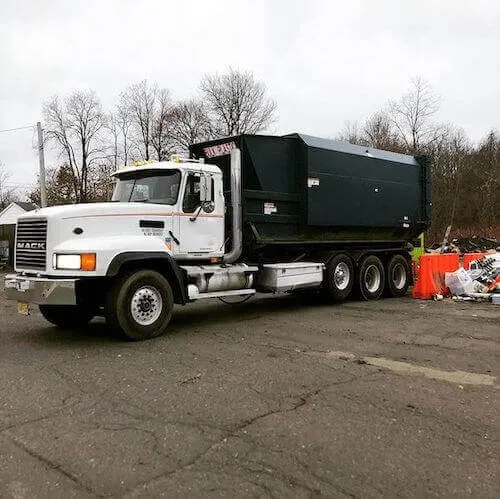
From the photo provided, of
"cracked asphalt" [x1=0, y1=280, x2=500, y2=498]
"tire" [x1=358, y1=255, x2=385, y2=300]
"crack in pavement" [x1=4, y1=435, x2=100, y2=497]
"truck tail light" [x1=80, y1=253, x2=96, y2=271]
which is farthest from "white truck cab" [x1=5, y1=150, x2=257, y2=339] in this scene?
Result: "tire" [x1=358, y1=255, x2=385, y2=300]

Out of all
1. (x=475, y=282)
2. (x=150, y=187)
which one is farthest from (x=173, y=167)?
(x=475, y=282)

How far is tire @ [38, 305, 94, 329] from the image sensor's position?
8.74 m

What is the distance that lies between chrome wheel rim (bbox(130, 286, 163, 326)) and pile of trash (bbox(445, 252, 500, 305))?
7.80m

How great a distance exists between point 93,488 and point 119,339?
182 inches

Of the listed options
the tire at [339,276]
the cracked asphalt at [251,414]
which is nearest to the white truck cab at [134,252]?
the cracked asphalt at [251,414]

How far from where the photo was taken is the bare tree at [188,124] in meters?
47.3

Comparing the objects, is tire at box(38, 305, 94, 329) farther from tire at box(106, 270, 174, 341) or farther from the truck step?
the truck step

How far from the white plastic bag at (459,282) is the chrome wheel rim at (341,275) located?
8.75ft

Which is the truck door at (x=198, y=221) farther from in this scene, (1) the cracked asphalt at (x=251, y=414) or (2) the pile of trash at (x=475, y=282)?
(2) the pile of trash at (x=475, y=282)

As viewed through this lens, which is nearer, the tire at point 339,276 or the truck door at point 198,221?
the truck door at point 198,221

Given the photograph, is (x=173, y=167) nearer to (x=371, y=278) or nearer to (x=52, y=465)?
(x=52, y=465)

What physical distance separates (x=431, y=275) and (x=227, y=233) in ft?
19.2

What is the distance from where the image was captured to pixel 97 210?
25.4 ft

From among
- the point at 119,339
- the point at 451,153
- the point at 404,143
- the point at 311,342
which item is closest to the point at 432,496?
the point at 311,342
